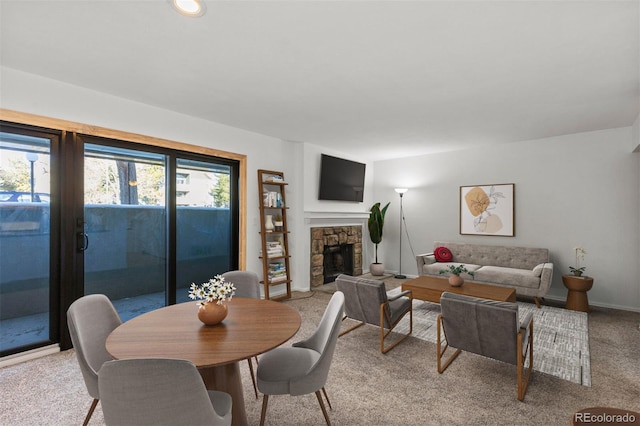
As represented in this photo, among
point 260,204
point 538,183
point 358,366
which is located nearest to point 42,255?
point 260,204

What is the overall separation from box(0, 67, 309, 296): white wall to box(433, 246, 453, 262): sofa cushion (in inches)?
92.5

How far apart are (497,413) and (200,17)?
3214 millimetres

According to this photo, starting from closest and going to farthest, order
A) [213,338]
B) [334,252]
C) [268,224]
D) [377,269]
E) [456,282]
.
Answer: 1. [213,338]
2. [456,282]
3. [268,224]
4. [334,252]
5. [377,269]

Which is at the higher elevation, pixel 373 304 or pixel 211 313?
pixel 211 313

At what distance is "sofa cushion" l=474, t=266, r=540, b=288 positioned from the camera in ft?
14.4

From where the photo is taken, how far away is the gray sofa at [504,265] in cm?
439

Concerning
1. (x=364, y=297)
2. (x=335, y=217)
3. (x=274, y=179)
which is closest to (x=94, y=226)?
(x=274, y=179)

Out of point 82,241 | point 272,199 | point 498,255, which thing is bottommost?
point 498,255

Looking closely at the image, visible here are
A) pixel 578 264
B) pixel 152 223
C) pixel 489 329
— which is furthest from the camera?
pixel 578 264

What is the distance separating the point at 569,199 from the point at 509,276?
5.16 ft

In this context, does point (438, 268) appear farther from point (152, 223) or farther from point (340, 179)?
point (152, 223)

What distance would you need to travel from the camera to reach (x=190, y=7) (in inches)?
73.5

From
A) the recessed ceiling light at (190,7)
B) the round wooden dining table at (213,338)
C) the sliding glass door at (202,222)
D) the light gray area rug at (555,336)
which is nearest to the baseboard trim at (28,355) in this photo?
the sliding glass door at (202,222)

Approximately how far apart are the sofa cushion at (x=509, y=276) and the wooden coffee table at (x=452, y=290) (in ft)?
2.10
